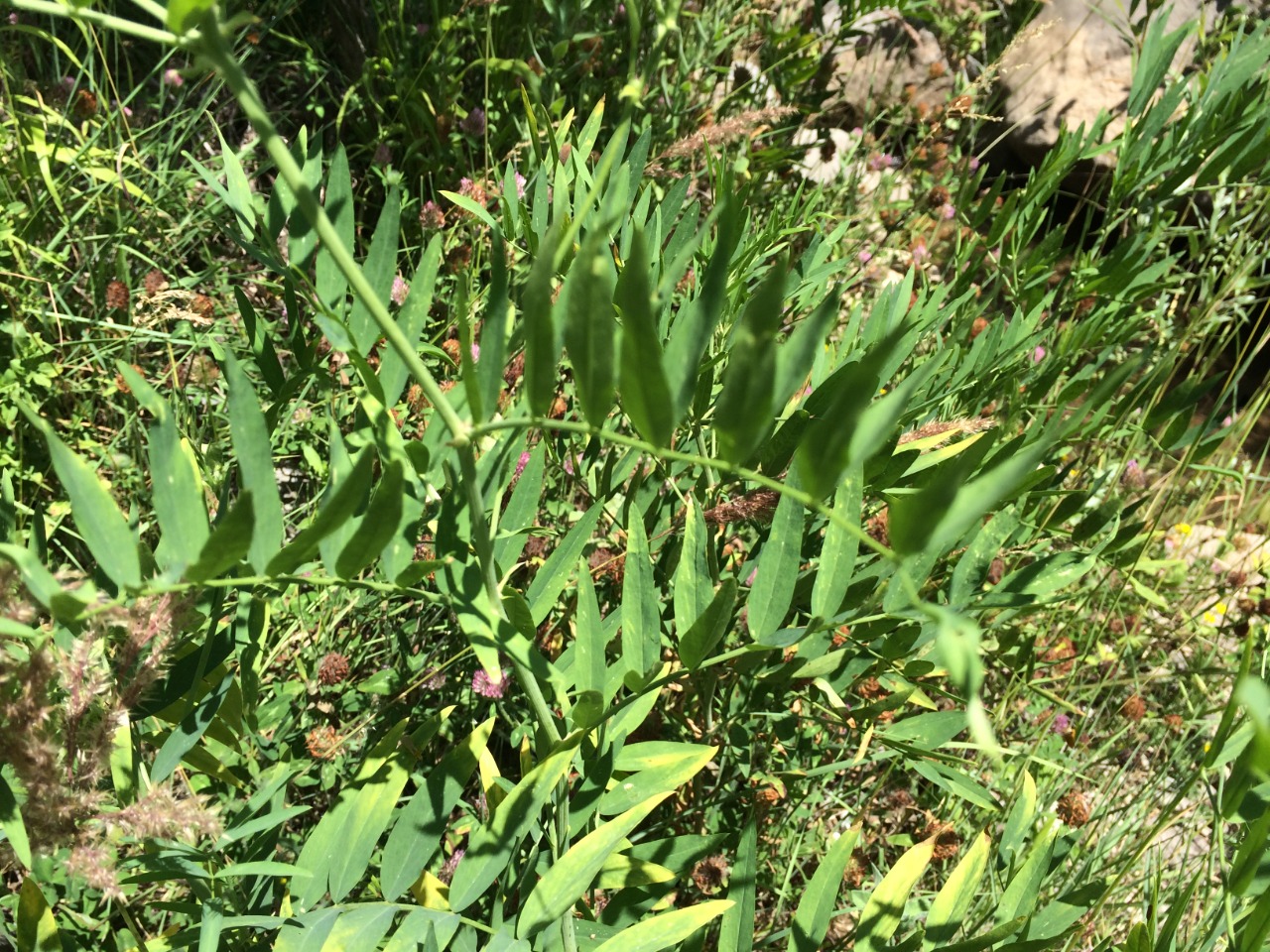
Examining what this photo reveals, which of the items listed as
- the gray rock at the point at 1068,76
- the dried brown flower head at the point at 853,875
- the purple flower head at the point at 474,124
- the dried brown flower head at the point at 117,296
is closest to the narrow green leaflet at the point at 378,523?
the dried brown flower head at the point at 853,875

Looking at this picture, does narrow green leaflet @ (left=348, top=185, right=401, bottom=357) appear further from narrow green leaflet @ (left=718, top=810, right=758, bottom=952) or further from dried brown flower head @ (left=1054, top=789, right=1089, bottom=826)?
dried brown flower head @ (left=1054, top=789, right=1089, bottom=826)

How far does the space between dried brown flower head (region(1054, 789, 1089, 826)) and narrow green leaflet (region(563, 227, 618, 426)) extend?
1.23 m

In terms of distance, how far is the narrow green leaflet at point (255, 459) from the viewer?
1.89ft

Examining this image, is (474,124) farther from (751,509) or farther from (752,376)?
(752,376)

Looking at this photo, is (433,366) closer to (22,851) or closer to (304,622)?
(304,622)

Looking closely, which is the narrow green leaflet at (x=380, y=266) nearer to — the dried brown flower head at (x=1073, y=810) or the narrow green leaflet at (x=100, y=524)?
the narrow green leaflet at (x=100, y=524)

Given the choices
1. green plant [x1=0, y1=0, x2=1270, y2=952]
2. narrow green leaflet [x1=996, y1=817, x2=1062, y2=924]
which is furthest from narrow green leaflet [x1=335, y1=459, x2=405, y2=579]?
narrow green leaflet [x1=996, y1=817, x2=1062, y2=924]

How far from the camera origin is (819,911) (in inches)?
35.6

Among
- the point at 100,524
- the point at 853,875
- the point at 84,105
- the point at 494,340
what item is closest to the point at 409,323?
the point at 494,340

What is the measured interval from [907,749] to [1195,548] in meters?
1.67

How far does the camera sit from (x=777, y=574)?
0.76 m

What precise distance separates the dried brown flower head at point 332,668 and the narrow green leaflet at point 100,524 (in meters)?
0.87

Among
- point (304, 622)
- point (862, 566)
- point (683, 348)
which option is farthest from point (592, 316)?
point (304, 622)

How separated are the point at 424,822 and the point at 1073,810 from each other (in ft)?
3.49
